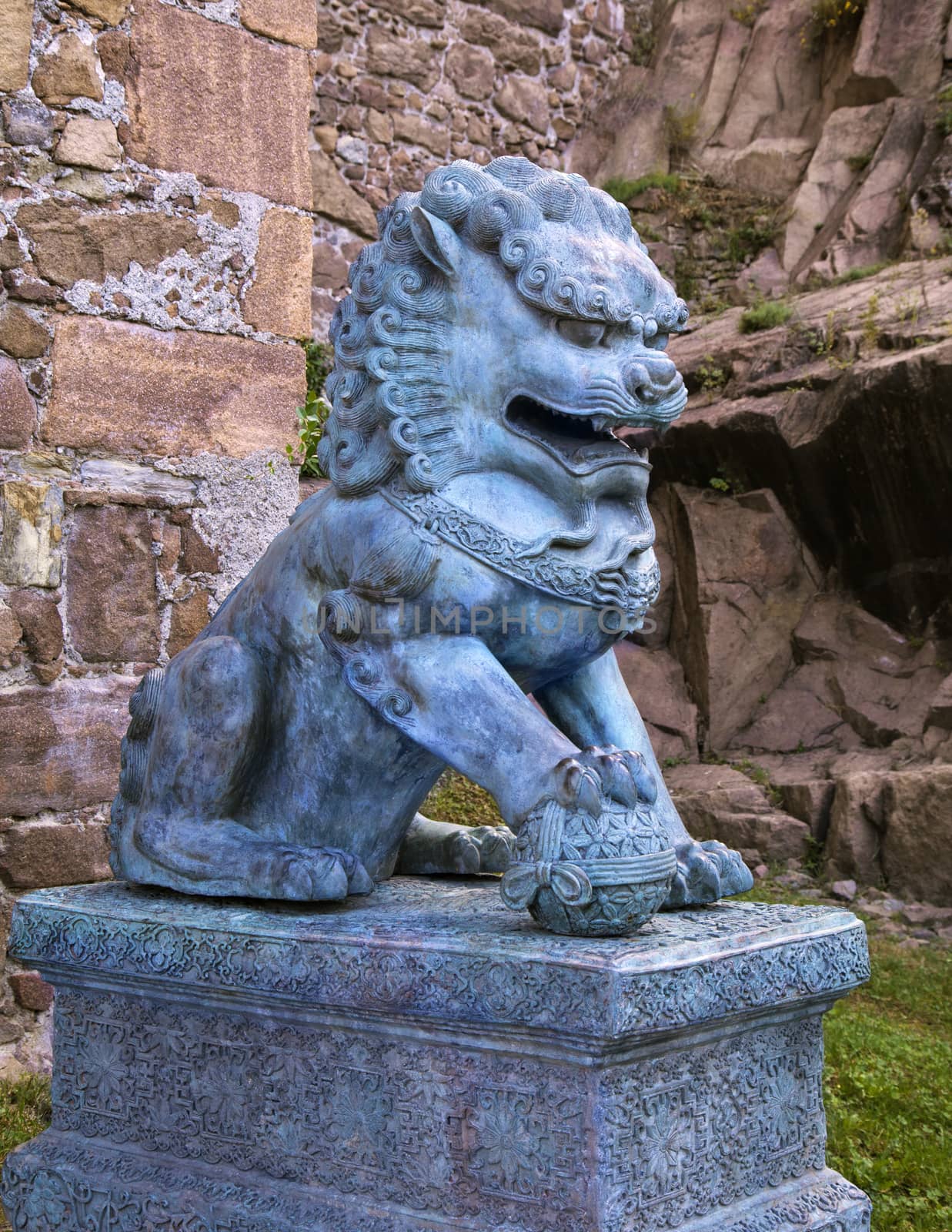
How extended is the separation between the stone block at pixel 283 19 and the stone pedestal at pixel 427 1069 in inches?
95.5

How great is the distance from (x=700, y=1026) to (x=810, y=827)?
5128 millimetres

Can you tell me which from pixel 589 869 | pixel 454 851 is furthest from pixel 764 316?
pixel 589 869

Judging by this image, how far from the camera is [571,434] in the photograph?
6.53 feet

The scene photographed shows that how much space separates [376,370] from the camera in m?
1.96

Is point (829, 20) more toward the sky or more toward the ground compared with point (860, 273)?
more toward the sky

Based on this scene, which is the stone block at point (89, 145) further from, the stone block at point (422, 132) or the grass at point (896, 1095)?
the stone block at point (422, 132)

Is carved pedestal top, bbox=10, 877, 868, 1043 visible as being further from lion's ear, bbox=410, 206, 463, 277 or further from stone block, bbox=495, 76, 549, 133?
stone block, bbox=495, 76, 549, 133

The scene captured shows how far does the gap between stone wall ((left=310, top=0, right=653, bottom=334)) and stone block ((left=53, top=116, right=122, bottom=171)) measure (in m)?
6.72

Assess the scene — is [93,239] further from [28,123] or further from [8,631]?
[8,631]

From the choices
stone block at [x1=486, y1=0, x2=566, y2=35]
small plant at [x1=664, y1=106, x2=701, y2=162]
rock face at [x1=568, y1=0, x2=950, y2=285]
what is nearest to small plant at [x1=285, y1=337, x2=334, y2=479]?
rock face at [x1=568, y1=0, x2=950, y2=285]

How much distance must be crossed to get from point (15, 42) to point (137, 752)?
199cm

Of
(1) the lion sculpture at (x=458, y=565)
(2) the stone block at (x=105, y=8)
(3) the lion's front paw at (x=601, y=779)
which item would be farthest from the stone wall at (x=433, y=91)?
(3) the lion's front paw at (x=601, y=779)

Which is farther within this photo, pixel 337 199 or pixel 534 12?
pixel 534 12

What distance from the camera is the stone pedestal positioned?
1690mm
